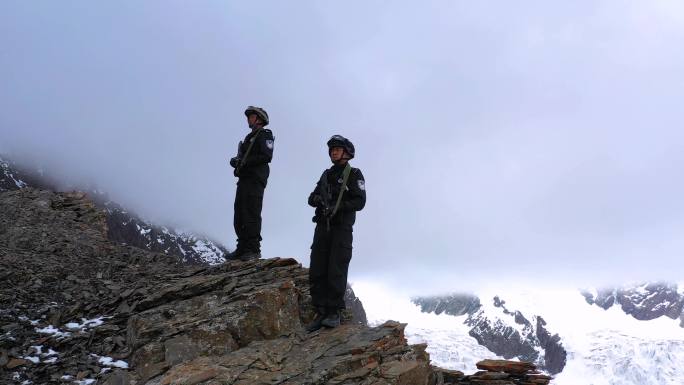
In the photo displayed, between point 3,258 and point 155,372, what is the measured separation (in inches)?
327

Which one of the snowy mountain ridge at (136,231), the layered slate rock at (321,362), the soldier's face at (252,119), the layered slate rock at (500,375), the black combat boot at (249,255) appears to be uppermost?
the snowy mountain ridge at (136,231)

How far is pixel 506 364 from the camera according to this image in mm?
13617

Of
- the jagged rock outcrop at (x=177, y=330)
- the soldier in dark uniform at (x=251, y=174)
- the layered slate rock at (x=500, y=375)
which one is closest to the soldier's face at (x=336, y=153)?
the jagged rock outcrop at (x=177, y=330)

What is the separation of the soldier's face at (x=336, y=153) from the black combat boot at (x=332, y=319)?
326cm

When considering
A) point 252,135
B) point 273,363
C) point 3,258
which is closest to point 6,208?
point 3,258

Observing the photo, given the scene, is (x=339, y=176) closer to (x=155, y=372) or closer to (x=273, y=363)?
(x=273, y=363)

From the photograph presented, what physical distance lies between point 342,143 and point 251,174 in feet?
13.9

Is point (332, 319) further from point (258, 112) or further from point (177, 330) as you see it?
point (258, 112)

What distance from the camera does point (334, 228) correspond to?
1117cm

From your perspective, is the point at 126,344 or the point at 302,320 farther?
the point at 302,320

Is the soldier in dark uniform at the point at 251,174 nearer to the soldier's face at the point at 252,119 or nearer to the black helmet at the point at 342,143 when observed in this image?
the soldier's face at the point at 252,119

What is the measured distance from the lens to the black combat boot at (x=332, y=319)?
1104 cm

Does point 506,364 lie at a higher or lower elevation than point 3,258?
lower

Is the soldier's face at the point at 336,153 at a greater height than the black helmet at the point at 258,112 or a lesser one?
lesser
